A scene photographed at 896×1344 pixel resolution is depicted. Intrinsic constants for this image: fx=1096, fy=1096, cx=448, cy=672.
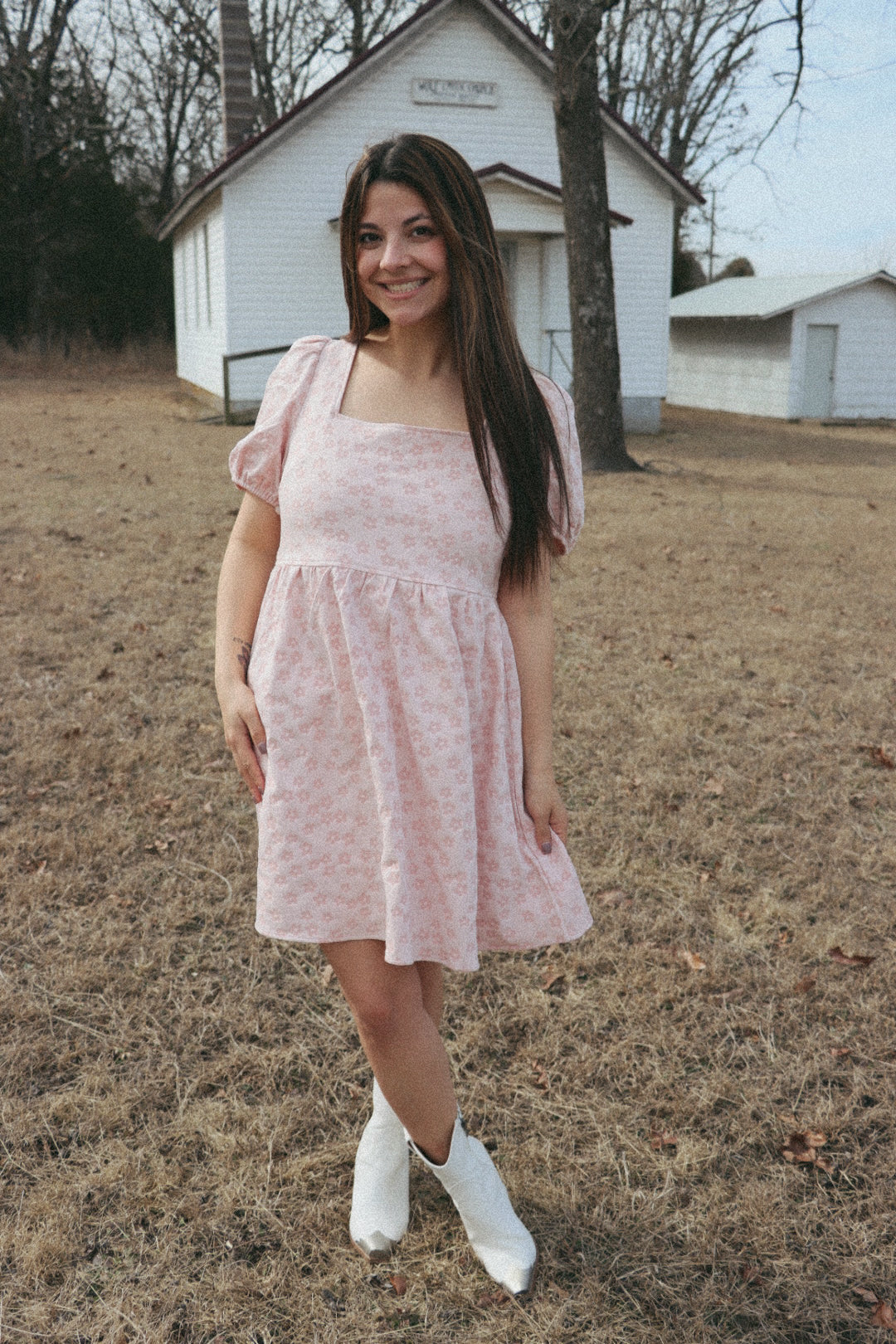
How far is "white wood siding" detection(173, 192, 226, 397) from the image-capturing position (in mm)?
17922

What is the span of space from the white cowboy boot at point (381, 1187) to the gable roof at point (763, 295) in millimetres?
21567

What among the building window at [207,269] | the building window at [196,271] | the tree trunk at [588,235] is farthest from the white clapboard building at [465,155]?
the tree trunk at [588,235]

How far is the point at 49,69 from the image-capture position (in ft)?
89.8

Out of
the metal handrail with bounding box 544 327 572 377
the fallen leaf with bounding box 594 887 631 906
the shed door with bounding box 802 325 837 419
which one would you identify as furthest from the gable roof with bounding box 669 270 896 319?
the fallen leaf with bounding box 594 887 631 906

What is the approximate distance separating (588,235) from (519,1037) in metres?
10.3

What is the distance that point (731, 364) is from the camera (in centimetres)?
2414

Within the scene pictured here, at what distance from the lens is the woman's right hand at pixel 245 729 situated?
194cm

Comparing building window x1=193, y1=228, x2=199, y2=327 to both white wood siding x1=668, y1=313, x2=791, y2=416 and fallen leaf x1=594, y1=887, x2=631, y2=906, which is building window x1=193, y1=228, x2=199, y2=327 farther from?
fallen leaf x1=594, y1=887, x2=631, y2=906

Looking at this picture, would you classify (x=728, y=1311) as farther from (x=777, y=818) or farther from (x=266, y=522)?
(x=777, y=818)

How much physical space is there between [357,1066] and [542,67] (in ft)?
56.6

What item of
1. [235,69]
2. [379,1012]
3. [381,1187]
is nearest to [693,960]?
[381,1187]

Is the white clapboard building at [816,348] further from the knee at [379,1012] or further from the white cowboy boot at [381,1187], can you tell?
the knee at [379,1012]

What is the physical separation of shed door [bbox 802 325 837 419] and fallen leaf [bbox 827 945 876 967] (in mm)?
20696

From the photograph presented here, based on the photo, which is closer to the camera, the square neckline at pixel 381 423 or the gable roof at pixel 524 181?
the square neckline at pixel 381 423
